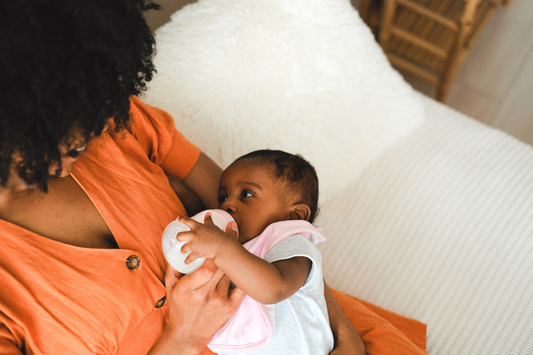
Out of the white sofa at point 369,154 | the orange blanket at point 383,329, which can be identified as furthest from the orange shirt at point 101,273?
the white sofa at point 369,154

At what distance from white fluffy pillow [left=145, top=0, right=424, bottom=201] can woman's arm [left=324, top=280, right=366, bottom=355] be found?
1.68 ft

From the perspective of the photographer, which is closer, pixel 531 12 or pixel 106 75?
pixel 106 75

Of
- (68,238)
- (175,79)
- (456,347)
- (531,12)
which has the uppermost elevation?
(531,12)

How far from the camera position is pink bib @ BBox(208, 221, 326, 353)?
0.80 metres

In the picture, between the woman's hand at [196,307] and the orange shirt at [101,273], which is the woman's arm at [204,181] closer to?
the orange shirt at [101,273]

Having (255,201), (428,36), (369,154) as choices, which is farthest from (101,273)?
(428,36)

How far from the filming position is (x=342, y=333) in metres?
0.89

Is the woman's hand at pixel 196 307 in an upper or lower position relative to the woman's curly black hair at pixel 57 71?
lower

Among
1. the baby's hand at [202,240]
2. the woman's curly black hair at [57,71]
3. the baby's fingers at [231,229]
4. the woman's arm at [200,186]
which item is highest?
the woman's curly black hair at [57,71]

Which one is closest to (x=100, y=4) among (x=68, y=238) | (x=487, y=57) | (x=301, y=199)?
(x=68, y=238)

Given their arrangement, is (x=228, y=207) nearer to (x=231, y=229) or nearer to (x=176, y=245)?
(x=231, y=229)

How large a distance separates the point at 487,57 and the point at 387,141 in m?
1.56

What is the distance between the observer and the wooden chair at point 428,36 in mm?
2053

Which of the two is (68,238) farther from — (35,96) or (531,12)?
(531,12)
